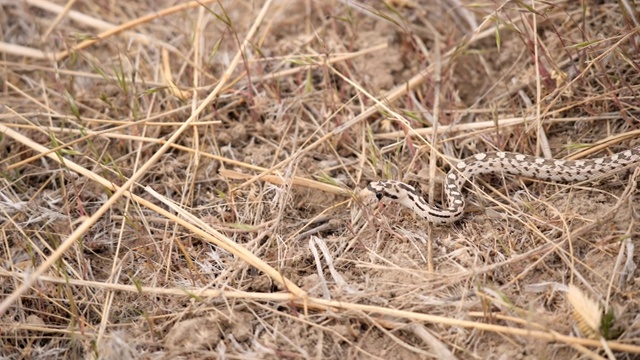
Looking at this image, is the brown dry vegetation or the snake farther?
the snake

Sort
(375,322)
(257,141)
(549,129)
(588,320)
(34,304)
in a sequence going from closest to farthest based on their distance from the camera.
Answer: (588,320) → (375,322) → (34,304) → (549,129) → (257,141)

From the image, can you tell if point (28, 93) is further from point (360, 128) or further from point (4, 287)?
point (360, 128)

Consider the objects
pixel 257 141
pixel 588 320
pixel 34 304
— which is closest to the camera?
pixel 588 320

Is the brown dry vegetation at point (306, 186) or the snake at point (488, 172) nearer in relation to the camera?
the brown dry vegetation at point (306, 186)

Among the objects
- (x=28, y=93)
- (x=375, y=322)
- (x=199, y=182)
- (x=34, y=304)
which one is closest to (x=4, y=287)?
(x=34, y=304)

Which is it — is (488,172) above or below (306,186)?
above
